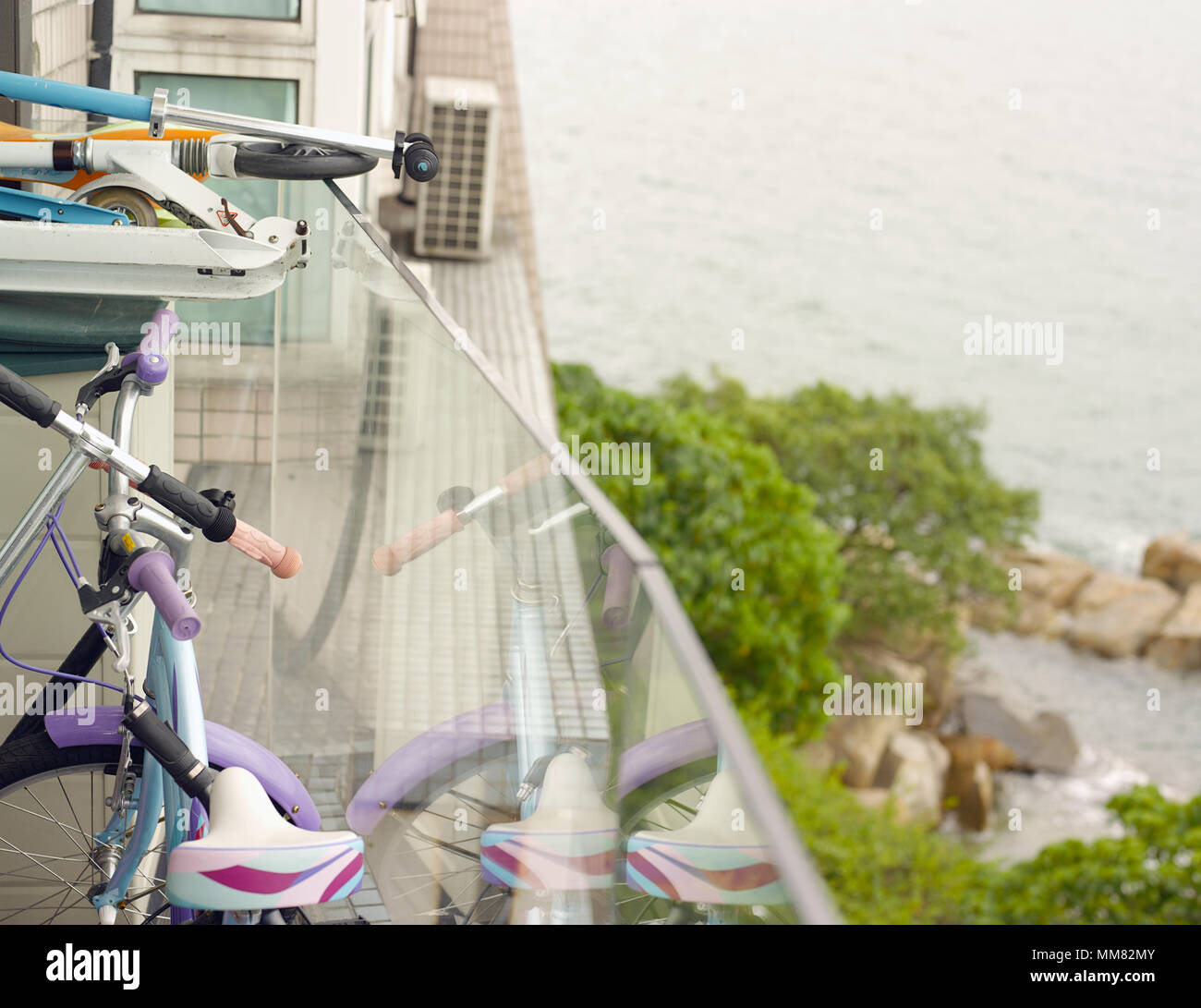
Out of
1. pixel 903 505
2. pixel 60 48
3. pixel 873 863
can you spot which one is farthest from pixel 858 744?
pixel 60 48

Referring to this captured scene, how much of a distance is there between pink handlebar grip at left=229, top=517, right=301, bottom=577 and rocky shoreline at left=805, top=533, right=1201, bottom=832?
24.9 ft

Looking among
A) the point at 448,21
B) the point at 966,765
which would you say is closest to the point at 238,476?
the point at 448,21

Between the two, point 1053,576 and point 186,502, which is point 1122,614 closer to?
point 1053,576

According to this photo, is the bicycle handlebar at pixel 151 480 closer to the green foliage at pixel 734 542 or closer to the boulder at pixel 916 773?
the green foliage at pixel 734 542

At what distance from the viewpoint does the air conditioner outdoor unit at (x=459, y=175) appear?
8.31 m

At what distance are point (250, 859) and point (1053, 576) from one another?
51.5 ft

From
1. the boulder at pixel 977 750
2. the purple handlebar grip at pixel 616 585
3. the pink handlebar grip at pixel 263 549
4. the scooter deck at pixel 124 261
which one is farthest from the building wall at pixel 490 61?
the purple handlebar grip at pixel 616 585

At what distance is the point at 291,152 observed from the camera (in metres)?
1.94

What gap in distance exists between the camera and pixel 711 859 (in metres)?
1.09

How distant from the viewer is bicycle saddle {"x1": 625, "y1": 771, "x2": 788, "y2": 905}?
3.07 feet

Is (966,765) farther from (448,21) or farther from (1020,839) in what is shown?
(448,21)

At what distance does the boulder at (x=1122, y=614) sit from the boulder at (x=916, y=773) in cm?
484

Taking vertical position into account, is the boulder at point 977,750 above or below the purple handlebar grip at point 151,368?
below
